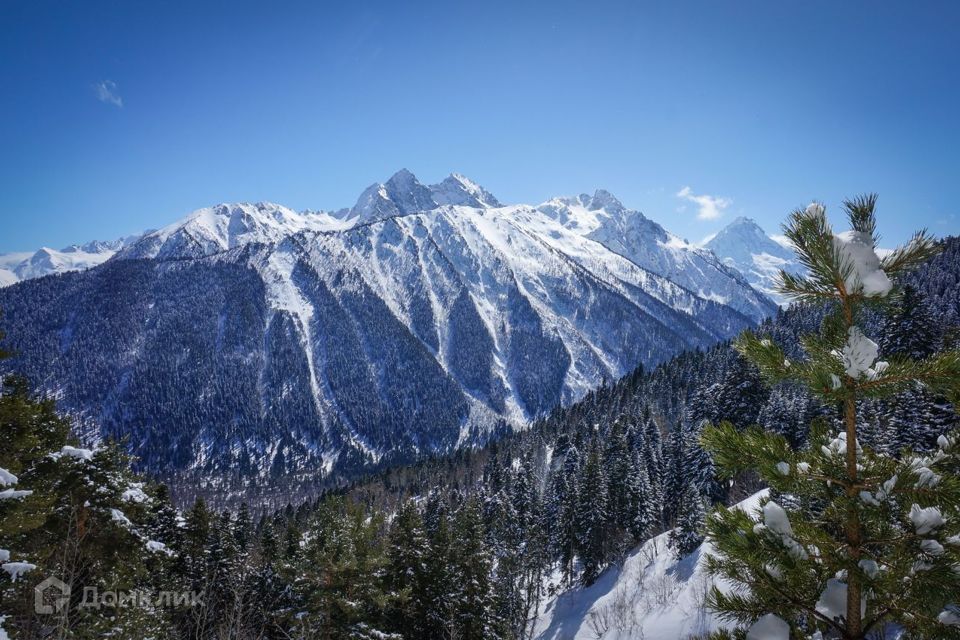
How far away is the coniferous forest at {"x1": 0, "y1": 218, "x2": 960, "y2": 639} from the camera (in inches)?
170

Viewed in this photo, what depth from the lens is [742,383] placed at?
41375 mm

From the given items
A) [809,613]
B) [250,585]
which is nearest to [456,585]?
[250,585]

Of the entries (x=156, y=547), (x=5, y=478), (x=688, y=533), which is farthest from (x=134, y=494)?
(x=688, y=533)

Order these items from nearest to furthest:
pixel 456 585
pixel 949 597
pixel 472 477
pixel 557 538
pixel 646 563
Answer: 1. pixel 949 597
2. pixel 456 585
3. pixel 646 563
4. pixel 557 538
5. pixel 472 477

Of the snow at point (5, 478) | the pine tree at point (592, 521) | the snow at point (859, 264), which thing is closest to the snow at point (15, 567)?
the snow at point (5, 478)

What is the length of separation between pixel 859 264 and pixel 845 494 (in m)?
2.25

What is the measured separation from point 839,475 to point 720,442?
1123 millimetres

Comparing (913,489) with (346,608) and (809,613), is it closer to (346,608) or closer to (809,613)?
(809,613)

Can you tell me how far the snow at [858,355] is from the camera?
13.9ft

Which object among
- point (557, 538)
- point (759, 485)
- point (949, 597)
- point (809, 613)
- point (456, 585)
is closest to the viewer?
point (949, 597)

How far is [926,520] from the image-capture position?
386cm

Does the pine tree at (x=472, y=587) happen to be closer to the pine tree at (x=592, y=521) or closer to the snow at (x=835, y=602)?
the pine tree at (x=592, y=521)

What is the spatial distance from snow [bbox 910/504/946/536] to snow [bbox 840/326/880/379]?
1202 mm

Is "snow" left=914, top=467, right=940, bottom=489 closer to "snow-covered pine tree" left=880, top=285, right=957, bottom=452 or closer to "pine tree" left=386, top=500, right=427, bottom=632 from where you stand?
"pine tree" left=386, top=500, right=427, bottom=632
